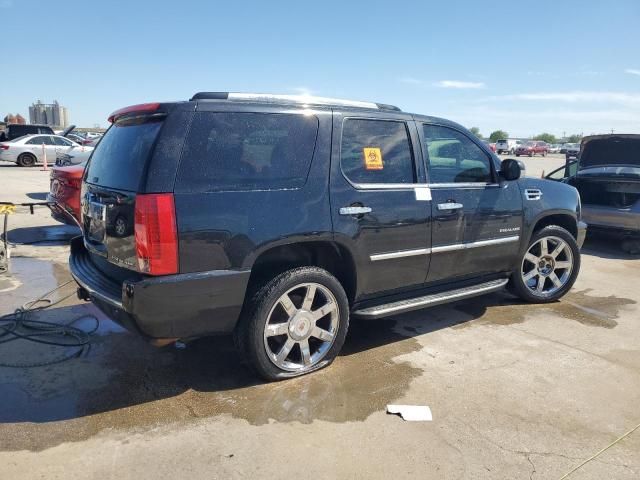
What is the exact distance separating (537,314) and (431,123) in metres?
2.26

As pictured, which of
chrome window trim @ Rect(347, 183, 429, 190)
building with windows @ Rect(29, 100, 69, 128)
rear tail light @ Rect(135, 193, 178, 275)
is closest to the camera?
rear tail light @ Rect(135, 193, 178, 275)

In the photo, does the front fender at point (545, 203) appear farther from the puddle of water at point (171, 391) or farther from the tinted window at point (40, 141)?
the tinted window at point (40, 141)

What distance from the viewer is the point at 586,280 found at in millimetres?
6504

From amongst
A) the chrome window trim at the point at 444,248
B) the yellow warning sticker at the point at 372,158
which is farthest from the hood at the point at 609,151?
the yellow warning sticker at the point at 372,158

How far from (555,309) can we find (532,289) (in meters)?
0.30

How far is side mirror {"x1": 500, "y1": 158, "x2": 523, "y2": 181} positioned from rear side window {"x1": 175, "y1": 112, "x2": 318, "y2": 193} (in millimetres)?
2097

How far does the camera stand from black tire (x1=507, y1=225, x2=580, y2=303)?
5195 millimetres

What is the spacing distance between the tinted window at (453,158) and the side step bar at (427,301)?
0.96 meters

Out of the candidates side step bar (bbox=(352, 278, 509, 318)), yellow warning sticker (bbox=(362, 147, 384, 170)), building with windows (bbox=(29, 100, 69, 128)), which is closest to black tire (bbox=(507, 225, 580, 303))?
side step bar (bbox=(352, 278, 509, 318))

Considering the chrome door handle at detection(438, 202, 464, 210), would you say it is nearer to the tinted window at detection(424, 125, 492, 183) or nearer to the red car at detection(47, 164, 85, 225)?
the tinted window at detection(424, 125, 492, 183)

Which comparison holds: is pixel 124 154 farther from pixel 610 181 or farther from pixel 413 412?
pixel 610 181

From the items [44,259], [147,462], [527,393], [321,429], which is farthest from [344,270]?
[44,259]

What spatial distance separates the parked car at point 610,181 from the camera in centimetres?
784

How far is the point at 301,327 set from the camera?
3.59m
